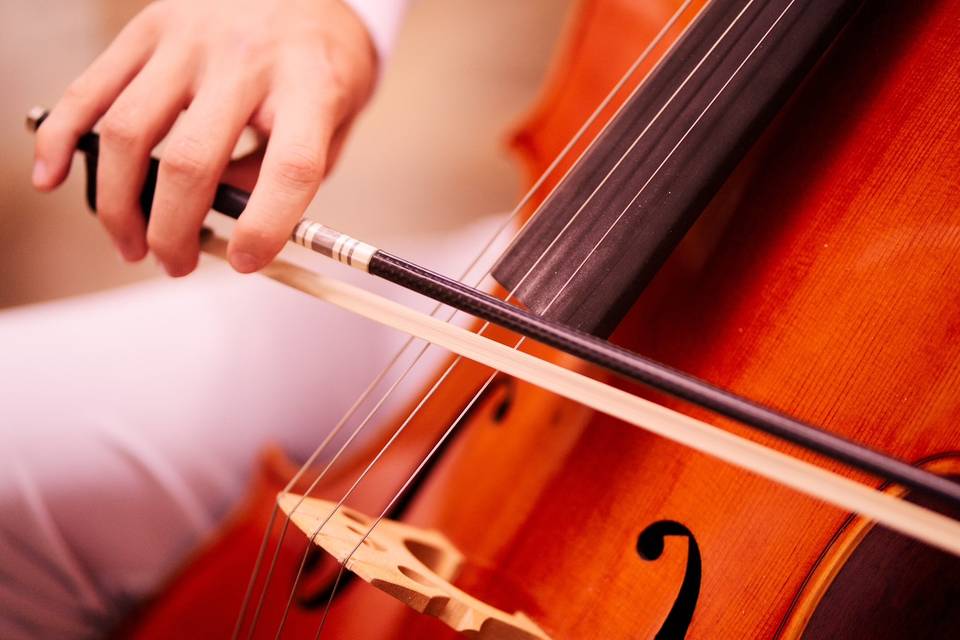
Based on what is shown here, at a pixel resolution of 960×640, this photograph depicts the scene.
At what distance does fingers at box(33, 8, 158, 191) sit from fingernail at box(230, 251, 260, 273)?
0.50 feet

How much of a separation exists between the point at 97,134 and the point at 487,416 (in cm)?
33

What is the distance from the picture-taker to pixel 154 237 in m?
0.41

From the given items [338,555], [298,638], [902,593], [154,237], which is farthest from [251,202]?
[902,593]

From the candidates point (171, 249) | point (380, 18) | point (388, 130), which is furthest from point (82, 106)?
point (388, 130)

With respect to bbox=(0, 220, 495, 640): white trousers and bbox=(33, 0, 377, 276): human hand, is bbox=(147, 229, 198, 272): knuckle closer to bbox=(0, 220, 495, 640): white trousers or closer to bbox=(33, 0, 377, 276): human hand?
bbox=(33, 0, 377, 276): human hand

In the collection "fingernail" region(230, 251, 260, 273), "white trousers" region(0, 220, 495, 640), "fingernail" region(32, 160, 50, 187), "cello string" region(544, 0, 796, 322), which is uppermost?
"cello string" region(544, 0, 796, 322)

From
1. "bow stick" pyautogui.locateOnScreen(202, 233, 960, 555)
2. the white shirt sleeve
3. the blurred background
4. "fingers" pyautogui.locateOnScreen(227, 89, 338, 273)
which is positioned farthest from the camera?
the blurred background

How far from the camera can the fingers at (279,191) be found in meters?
0.38

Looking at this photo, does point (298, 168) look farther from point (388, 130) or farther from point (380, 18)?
point (388, 130)

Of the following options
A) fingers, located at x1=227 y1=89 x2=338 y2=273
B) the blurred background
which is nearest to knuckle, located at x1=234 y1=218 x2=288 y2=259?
fingers, located at x1=227 y1=89 x2=338 y2=273

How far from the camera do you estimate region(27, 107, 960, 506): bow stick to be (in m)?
0.28

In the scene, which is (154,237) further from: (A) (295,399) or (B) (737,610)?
(B) (737,610)

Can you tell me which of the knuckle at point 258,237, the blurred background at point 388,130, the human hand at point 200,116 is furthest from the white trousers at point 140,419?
the blurred background at point 388,130

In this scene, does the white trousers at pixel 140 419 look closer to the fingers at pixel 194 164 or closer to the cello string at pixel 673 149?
the fingers at pixel 194 164
